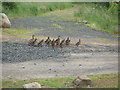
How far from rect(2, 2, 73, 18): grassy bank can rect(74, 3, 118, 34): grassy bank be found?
147 inches

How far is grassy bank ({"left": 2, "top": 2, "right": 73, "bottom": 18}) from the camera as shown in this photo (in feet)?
88.8

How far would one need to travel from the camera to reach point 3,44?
15492 millimetres

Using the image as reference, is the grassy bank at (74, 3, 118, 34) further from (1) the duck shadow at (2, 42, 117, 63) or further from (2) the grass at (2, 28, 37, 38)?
(1) the duck shadow at (2, 42, 117, 63)

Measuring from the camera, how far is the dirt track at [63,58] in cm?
1151

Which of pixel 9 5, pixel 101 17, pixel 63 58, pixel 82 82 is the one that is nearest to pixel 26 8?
pixel 9 5

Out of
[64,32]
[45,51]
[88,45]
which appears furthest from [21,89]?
[64,32]

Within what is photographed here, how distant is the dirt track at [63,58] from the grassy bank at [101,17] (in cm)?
257

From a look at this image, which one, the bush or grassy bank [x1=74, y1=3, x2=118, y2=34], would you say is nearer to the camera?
grassy bank [x1=74, y1=3, x2=118, y2=34]

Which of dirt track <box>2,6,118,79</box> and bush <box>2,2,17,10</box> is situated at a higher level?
bush <box>2,2,17,10</box>

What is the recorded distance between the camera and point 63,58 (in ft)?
45.0

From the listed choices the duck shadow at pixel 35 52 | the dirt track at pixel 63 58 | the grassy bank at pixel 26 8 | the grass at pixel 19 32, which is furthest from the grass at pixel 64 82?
the grassy bank at pixel 26 8

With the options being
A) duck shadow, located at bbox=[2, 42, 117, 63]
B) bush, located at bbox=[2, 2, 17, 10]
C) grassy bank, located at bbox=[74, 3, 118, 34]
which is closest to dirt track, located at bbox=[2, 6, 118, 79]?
duck shadow, located at bbox=[2, 42, 117, 63]

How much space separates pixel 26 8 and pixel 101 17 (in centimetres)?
719

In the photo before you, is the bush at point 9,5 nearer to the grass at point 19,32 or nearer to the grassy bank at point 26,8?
the grassy bank at point 26,8
